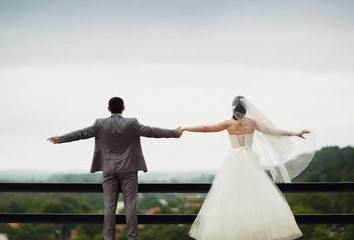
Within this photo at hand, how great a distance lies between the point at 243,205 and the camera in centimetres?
406

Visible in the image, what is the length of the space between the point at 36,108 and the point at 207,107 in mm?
39513

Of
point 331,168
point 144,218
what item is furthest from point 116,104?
point 331,168

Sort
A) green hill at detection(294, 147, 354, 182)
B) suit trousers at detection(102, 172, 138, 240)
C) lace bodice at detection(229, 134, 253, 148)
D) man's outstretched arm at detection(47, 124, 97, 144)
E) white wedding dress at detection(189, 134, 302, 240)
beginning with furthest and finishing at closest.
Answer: green hill at detection(294, 147, 354, 182), lace bodice at detection(229, 134, 253, 148), man's outstretched arm at detection(47, 124, 97, 144), suit trousers at detection(102, 172, 138, 240), white wedding dress at detection(189, 134, 302, 240)

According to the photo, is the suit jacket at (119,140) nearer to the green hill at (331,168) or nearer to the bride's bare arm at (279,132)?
the bride's bare arm at (279,132)

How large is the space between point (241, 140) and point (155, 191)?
106 centimetres

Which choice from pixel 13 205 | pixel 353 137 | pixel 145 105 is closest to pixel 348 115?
pixel 353 137

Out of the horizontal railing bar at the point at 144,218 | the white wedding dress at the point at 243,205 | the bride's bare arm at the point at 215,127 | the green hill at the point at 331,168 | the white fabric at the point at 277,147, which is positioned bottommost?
the green hill at the point at 331,168

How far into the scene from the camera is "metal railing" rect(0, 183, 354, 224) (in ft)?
14.3

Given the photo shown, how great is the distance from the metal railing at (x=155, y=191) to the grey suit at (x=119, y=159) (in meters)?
0.23

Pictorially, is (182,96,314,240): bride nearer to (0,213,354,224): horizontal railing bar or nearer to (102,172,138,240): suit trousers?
(0,213,354,224): horizontal railing bar

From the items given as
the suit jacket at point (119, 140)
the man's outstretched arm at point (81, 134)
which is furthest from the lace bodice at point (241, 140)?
the man's outstretched arm at point (81, 134)

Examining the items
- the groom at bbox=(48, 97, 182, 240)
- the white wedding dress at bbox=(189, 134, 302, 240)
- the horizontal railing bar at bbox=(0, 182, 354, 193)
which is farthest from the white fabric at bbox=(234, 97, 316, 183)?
the groom at bbox=(48, 97, 182, 240)

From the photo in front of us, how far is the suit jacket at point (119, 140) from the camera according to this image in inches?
169

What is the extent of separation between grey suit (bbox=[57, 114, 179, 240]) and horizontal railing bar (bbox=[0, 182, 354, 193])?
243 millimetres
